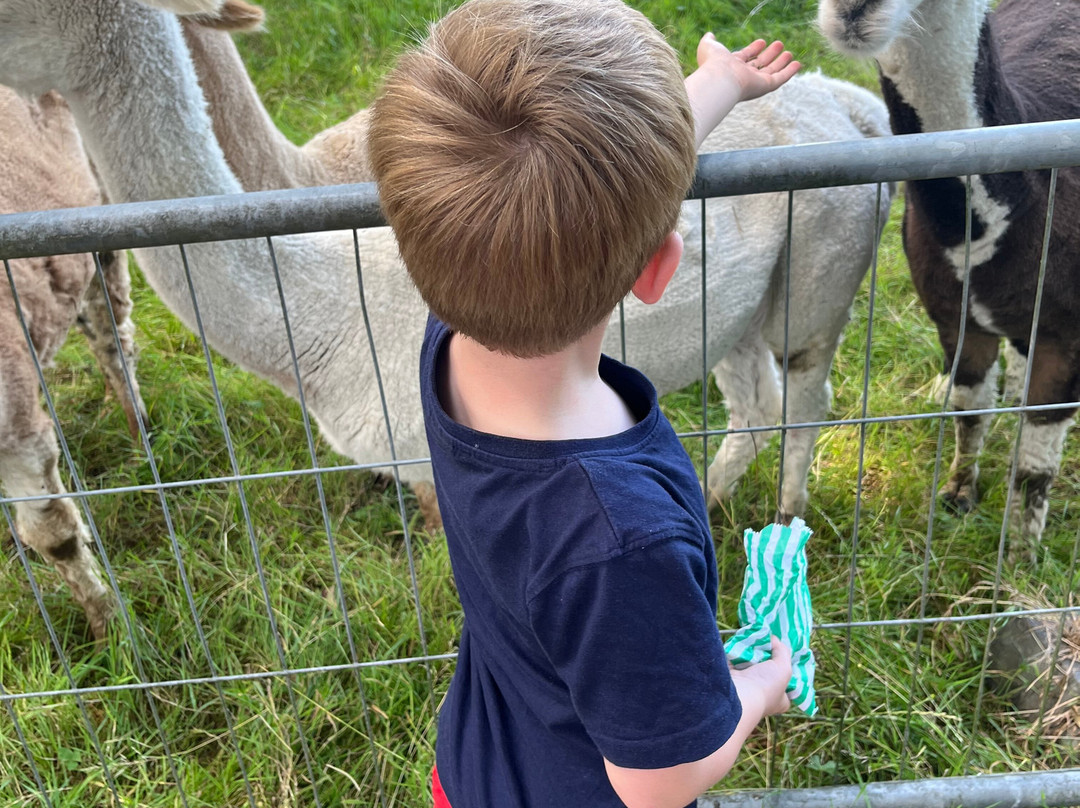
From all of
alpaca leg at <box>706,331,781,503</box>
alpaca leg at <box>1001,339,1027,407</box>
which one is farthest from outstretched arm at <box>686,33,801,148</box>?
alpaca leg at <box>1001,339,1027,407</box>

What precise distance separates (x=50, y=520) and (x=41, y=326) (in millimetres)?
529

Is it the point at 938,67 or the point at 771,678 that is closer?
the point at 771,678

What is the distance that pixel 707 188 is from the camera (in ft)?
4.19

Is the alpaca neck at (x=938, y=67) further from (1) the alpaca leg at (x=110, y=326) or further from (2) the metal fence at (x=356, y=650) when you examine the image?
(1) the alpaca leg at (x=110, y=326)

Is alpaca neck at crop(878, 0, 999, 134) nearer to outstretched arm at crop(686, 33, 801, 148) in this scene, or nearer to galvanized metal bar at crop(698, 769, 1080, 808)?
outstretched arm at crop(686, 33, 801, 148)

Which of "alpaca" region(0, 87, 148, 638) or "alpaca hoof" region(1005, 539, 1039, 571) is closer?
"alpaca" region(0, 87, 148, 638)

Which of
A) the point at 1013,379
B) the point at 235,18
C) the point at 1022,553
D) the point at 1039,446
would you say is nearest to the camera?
the point at 235,18

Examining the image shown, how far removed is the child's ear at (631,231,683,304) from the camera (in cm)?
92

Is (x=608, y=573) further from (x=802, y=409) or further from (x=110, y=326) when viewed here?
(x=110, y=326)

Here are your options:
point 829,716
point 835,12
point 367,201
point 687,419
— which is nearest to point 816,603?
point 829,716

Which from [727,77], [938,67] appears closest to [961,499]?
[938,67]

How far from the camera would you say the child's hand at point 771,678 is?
1111mm

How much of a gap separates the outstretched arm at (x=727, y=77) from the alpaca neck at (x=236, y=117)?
1804mm

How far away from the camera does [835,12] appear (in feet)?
6.39
